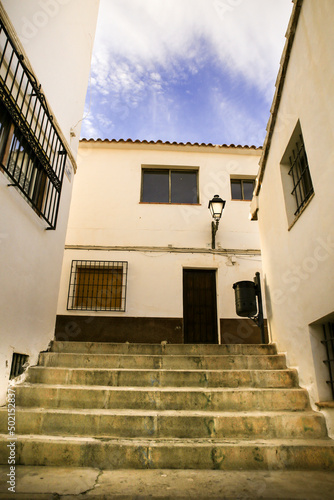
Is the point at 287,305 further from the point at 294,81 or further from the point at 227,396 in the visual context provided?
the point at 294,81

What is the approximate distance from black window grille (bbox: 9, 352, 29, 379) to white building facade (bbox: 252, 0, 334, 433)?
119 inches

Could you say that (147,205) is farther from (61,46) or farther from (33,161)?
(33,161)

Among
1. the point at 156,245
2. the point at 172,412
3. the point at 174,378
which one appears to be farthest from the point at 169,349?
the point at 156,245

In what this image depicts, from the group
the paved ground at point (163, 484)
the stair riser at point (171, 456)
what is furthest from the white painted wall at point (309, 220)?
the paved ground at point (163, 484)

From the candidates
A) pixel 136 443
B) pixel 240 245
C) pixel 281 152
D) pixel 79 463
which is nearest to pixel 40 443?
pixel 79 463

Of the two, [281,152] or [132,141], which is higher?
[132,141]

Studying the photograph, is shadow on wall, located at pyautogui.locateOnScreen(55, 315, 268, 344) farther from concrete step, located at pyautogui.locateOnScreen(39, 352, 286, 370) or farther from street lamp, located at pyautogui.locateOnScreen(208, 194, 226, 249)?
concrete step, located at pyautogui.locateOnScreen(39, 352, 286, 370)

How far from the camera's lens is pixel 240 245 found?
745 centimetres

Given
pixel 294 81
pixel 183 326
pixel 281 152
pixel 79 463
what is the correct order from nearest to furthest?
pixel 79 463
pixel 294 81
pixel 281 152
pixel 183 326

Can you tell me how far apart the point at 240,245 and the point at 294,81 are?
421 cm

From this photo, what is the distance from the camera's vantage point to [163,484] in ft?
7.07

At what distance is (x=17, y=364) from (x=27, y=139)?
95.9 inches

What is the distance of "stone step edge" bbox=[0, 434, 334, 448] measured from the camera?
2.51 meters

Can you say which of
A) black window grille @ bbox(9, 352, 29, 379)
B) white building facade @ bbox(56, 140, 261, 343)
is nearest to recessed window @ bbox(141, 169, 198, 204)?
white building facade @ bbox(56, 140, 261, 343)
